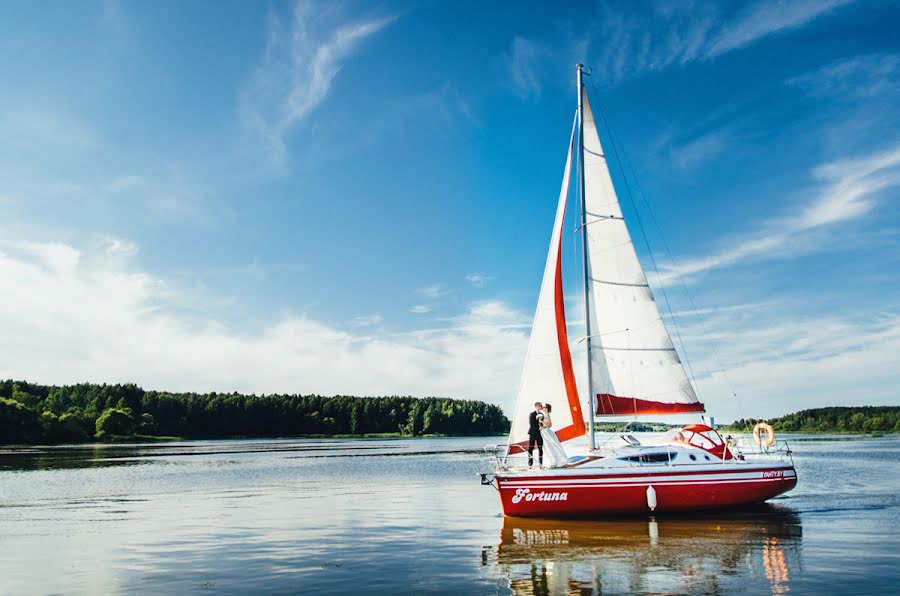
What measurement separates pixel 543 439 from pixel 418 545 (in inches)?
221

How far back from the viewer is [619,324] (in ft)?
77.2

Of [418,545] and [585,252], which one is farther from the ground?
[585,252]

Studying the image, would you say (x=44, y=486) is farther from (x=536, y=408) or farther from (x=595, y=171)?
(x=595, y=171)

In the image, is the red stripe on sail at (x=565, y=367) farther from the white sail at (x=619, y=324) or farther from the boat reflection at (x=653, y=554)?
the boat reflection at (x=653, y=554)

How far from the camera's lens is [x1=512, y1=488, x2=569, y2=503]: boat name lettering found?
20984 millimetres

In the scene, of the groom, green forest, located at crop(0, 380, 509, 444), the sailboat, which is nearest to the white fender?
the sailboat

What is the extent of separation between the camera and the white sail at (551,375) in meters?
22.4

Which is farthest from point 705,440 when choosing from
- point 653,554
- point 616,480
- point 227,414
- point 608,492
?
point 227,414

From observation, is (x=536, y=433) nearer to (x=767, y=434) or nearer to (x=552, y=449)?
(x=552, y=449)

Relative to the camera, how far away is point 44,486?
3584cm

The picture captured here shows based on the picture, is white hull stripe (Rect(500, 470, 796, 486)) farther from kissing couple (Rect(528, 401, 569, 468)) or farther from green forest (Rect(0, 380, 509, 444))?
green forest (Rect(0, 380, 509, 444))

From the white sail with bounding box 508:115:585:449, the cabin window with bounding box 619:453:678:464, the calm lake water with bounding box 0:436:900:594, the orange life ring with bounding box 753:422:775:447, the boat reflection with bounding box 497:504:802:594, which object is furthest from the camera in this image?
the orange life ring with bounding box 753:422:775:447

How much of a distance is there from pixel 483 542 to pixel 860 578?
357 inches

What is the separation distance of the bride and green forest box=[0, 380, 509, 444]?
102 meters
